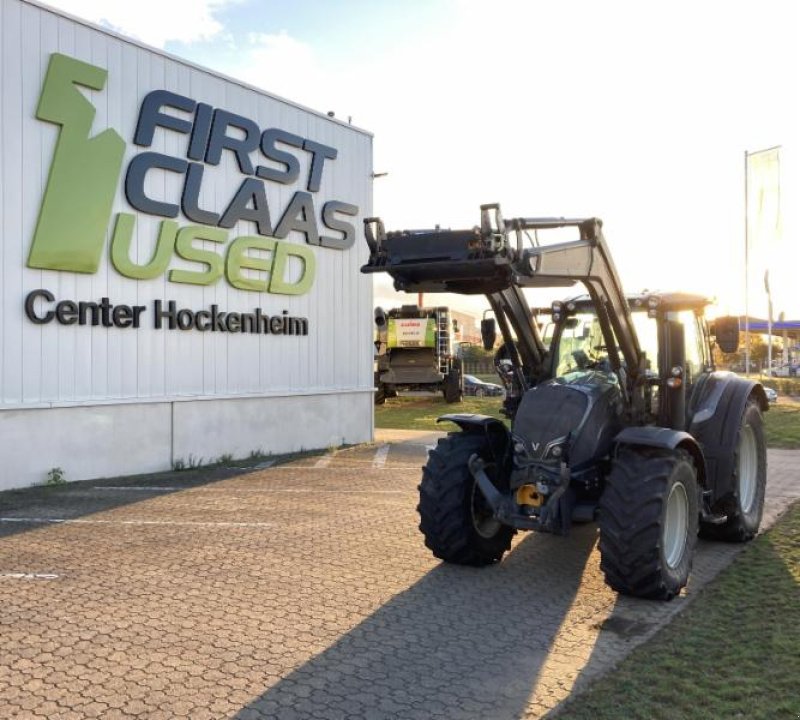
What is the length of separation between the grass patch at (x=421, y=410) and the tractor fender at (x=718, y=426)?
453 inches

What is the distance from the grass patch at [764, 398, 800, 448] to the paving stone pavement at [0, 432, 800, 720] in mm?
6968

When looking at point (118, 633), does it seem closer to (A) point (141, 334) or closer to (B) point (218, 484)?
(B) point (218, 484)

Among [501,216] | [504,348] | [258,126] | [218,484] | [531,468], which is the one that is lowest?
[218,484]

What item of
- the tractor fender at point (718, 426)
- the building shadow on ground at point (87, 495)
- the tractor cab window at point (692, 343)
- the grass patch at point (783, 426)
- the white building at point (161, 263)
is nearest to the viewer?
the tractor fender at point (718, 426)

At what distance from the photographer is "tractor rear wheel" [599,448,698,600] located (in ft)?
17.6

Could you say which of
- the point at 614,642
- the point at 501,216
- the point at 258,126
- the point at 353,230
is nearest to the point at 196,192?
the point at 258,126

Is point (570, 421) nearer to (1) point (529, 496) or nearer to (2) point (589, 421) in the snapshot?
(2) point (589, 421)

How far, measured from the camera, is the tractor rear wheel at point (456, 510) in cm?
625

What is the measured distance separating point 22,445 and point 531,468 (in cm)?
740

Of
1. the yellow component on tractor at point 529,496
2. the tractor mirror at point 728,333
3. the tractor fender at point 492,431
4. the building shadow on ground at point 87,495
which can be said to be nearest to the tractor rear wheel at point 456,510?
the tractor fender at point 492,431

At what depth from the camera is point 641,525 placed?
210 inches

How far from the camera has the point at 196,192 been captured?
498 inches

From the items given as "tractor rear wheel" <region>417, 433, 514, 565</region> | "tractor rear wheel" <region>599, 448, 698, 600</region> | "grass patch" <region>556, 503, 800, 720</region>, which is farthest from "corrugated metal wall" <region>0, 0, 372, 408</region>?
"grass patch" <region>556, 503, 800, 720</region>

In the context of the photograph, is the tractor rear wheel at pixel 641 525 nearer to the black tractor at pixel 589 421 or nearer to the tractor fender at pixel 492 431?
the black tractor at pixel 589 421
